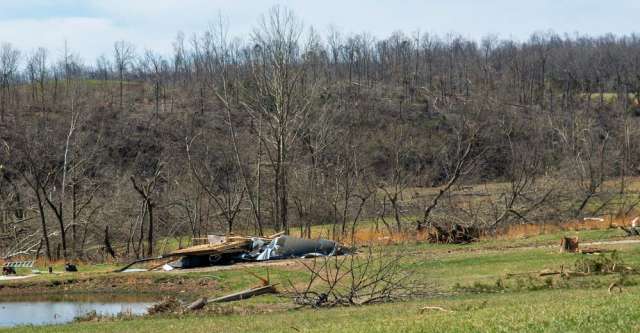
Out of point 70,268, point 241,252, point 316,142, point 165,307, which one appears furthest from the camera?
point 316,142

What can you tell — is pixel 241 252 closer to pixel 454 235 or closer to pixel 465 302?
pixel 454 235

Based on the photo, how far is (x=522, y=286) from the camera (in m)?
19.5

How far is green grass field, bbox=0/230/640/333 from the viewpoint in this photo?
1090cm

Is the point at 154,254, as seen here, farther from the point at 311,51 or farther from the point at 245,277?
the point at 311,51

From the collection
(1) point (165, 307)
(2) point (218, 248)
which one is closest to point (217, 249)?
(2) point (218, 248)

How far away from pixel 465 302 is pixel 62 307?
42.6ft

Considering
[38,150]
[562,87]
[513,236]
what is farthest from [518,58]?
[513,236]

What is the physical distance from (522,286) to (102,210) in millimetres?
28577

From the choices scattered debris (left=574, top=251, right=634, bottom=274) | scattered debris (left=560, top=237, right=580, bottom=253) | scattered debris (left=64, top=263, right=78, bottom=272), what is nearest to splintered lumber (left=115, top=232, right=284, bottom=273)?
scattered debris (left=64, top=263, right=78, bottom=272)

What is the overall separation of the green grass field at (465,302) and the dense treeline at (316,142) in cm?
870

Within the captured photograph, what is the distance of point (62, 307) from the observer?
2420 centimetres

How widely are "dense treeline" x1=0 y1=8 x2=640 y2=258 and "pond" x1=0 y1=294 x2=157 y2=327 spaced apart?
30.0 ft

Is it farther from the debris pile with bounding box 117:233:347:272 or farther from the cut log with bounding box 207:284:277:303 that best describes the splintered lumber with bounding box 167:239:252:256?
the cut log with bounding box 207:284:277:303

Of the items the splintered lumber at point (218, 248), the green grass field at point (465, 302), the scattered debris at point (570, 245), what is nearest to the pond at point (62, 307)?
the green grass field at point (465, 302)
